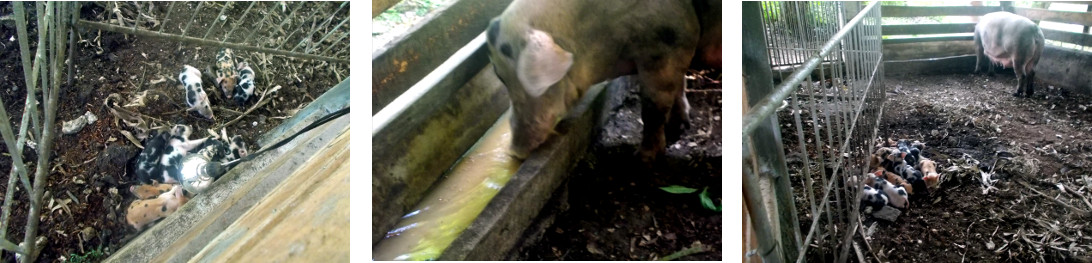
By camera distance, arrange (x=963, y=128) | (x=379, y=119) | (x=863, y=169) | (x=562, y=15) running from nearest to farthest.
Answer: (x=379, y=119)
(x=562, y=15)
(x=963, y=128)
(x=863, y=169)

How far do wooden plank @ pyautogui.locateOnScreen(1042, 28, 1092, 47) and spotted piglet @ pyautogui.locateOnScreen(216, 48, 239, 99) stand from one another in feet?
8.85

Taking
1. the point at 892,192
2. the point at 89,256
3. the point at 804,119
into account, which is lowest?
the point at 892,192

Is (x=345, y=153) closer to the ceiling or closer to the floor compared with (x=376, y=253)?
closer to the ceiling

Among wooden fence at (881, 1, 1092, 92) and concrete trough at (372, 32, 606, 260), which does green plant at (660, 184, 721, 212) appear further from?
wooden fence at (881, 1, 1092, 92)

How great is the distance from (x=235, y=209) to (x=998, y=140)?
256 centimetres

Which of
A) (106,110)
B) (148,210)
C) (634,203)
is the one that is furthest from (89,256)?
(634,203)

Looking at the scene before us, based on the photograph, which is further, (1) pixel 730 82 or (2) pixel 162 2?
(2) pixel 162 2

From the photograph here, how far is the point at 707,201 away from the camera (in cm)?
161

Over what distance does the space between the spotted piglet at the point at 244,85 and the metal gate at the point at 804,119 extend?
1408 millimetres

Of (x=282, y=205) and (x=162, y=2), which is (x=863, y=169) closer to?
(x=282, y=205)

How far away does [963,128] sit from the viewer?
2.19 m

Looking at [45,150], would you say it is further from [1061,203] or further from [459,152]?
[1061,203]

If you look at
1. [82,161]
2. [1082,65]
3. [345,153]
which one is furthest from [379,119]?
[1082,65]

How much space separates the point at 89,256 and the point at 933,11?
2531 mm
